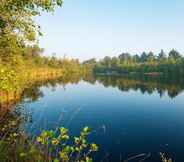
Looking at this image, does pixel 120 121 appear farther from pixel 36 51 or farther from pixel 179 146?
pixel 36 51

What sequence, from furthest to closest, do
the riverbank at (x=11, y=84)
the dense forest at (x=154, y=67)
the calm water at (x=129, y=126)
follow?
1. the dense forest at (x=154, y=67)
2. the calm water at (x=129, y=126)
3. the riverbank at (x=11, y=84)

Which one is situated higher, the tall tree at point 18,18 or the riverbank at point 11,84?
the tall tree at point 18,18

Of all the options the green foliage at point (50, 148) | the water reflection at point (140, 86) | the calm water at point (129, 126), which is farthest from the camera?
the water reflection at point (140, 86)

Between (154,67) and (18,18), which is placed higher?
(18,18)

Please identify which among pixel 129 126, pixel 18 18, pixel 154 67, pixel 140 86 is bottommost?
pixel 129 126

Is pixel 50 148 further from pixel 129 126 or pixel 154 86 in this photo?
pixel 154 86

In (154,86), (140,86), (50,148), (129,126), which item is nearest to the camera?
(50,148)

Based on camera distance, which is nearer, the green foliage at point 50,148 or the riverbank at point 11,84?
the green foliage at point 50,148

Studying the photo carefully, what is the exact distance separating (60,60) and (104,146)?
127 m

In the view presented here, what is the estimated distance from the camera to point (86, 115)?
2862 centimetres

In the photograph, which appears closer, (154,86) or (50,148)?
(50,148)

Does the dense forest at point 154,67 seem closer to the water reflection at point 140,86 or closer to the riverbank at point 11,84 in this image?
the water reflection at point 140,86

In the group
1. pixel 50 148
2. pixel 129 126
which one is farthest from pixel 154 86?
pixel 50 148

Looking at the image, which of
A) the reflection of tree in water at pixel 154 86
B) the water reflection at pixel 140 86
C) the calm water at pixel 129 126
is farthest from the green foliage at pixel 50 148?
the reflection of tree in water at pixel 154 86
